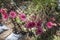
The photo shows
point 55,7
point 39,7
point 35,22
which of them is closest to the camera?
point 35,22

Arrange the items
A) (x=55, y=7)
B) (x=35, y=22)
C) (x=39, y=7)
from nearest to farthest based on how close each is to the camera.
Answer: (x=35, y=22) → (x=39, y=7) → (x=55, y=7)

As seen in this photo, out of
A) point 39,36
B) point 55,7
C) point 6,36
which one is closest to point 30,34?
point 39,36

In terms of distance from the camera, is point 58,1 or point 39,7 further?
point 58,1

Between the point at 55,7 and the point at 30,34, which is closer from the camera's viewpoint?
the point at 30,34

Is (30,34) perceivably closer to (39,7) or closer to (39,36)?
(39,36)

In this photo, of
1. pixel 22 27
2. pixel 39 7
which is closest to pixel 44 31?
pixel 22 27

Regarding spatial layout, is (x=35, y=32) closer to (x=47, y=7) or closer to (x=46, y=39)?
(x=46, y=39)

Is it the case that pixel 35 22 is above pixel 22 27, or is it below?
above

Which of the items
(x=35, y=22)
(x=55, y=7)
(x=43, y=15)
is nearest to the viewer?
(x=35, y=22)

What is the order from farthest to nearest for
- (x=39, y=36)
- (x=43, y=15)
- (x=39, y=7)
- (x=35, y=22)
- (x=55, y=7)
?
(x=55, y=7), (x=39, y=7), (x=43, y=15), (x=39, y=36), (x=35, y=22)
